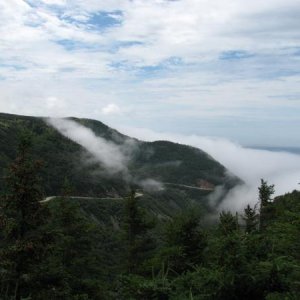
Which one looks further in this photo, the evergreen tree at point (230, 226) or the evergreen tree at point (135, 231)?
the evergreen tree at point (135, 231)

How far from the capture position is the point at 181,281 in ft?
37.0

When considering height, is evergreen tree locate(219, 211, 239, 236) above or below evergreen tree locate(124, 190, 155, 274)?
above

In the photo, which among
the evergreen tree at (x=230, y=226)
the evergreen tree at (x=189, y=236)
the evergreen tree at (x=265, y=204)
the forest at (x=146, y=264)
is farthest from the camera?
the evergreen tree at (x=265, y=204)

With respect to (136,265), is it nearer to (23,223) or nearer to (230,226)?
(230,226)

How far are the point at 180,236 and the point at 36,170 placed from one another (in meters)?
12.1

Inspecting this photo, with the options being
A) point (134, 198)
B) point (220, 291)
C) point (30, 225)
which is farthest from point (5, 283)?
point (134, 198)

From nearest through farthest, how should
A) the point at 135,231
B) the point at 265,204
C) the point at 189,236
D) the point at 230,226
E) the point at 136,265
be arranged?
1. the point at 230,226
2. the point at 189,236
3. the point at 136,265
4. the point at 135,231
5. the point at 265,204

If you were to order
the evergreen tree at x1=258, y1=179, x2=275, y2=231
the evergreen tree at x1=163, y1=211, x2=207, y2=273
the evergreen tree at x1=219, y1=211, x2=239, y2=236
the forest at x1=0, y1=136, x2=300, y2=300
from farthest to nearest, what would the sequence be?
the evergreen tree at x1=258, y1=179, x2=275, y2=231
the evergreen tree at x1=163, y1=211, x2=207, y2=273
the evergreen tree at x1=219, y1=211, x2=239, y2=236
the forest at x1=0, y1=136, x2=300, y2=300

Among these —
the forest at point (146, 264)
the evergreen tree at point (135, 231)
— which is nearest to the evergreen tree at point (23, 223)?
the forest at point (146, 264)

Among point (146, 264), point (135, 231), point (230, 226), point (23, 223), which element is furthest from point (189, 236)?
point (23, 223)

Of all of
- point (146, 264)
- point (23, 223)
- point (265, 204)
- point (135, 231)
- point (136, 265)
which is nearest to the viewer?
point (23, 223)

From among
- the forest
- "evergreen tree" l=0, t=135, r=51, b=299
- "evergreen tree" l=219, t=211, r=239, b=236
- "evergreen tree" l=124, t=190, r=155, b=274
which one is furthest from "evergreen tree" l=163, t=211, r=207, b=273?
"evergreen tree" l=0, t=135, r=51, b=299

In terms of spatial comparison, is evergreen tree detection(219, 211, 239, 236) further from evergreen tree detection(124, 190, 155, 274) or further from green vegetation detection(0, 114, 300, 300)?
evergreen tree detection(124, 190, 155, 274)

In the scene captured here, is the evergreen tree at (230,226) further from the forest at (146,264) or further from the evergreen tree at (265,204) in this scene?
the evergreen tree at (265,204)
